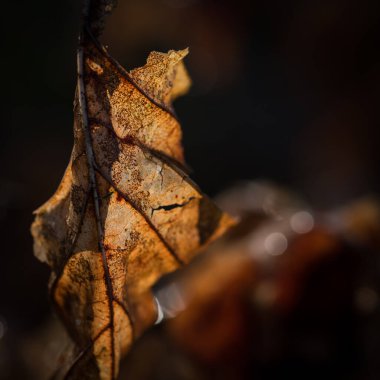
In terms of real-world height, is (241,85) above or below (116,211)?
above

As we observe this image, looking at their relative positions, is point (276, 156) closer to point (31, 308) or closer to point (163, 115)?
point (31, 308)

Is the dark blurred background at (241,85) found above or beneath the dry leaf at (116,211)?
above

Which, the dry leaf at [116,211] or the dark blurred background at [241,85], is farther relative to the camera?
the dark blurred background at [241,85]

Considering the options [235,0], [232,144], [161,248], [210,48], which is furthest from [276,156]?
[161,248]

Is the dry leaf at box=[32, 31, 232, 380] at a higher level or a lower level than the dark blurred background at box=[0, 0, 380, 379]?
lower
